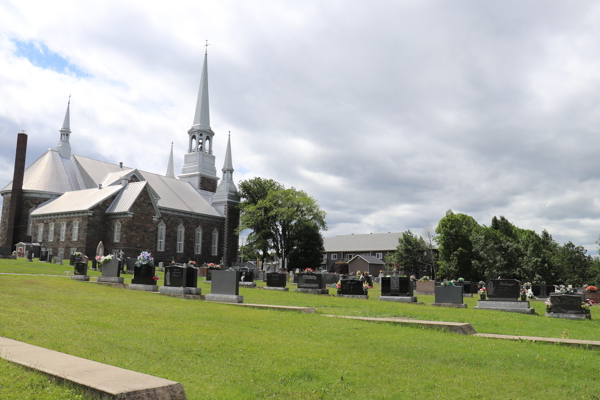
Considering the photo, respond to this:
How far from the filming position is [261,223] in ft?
222

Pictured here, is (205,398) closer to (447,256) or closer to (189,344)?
(189,344)

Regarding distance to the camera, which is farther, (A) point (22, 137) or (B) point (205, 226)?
(B) point (205, 226)

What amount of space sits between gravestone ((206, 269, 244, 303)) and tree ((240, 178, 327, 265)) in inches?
1847

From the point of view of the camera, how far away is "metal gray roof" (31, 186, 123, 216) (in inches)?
2007

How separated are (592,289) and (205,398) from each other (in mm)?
21579

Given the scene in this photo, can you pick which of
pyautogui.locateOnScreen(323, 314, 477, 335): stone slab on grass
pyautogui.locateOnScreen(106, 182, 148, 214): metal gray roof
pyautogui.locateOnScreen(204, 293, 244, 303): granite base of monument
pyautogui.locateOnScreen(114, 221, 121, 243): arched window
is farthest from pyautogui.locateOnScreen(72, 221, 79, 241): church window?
pyautogui.locateOnScreen(323, 314, 477, 335): stone slab on grass

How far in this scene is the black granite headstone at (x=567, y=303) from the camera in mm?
18344

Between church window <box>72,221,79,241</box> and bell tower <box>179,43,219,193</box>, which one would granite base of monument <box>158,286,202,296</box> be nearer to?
church window <box>72,221,79,241</box>

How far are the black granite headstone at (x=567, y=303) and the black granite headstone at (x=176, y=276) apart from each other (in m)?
14.9

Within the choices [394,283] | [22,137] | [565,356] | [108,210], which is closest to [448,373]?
[565,356]

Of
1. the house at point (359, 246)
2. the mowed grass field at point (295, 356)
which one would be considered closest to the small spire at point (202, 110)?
the house at point (359, 246)

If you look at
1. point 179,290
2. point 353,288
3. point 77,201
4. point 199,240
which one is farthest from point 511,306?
point 199,240

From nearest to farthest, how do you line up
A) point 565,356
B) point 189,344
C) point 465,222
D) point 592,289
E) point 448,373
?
point 448,373 < point 189,344 < point 565,356 < point 592,289 < point 465,222

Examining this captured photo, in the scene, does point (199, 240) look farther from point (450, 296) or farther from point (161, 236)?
point (450, 296)
